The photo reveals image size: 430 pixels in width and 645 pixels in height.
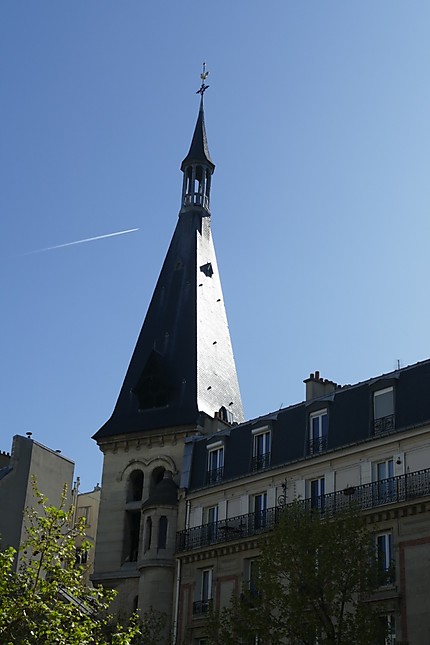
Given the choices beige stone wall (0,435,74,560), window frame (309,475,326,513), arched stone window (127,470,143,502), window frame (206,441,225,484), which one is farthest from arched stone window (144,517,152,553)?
window frame (309,475,326,513)

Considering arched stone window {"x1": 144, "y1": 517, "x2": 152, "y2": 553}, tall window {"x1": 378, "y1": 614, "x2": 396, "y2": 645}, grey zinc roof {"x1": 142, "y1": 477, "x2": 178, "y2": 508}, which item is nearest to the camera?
tall window {"x1": 378, "y1": 614, "x2": 396, "y2": 645}

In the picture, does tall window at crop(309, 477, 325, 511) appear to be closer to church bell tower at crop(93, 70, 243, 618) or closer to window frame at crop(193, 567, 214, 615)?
window frame at crop(193, 567, 214, 615)

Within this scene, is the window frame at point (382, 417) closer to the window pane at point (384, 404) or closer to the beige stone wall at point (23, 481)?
the window pane at point (384, 404)

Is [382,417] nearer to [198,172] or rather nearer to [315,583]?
[315,583]

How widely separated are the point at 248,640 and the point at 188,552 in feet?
36.2

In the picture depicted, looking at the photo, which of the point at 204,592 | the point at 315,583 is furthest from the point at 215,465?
the point at 315,583

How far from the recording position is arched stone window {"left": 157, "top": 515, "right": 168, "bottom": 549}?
40812 mm

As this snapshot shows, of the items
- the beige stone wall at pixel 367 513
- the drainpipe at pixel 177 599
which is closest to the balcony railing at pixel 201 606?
the beige stone wall at pixel 367 513

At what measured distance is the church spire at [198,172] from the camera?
5703 cm

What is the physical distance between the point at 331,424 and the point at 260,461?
12.1ft

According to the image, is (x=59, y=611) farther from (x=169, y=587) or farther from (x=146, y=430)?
(x=146, y=430)

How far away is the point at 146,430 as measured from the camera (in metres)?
45.7

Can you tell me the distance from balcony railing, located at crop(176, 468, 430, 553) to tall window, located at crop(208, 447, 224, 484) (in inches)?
76.7

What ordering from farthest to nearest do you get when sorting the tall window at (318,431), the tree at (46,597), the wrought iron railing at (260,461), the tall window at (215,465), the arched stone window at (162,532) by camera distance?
the arched stone window at (162,532) < the tall window at (215,465) < the wrought iron railing at (260,461) < the tall window at (318,431) < the tree at (46,597)
